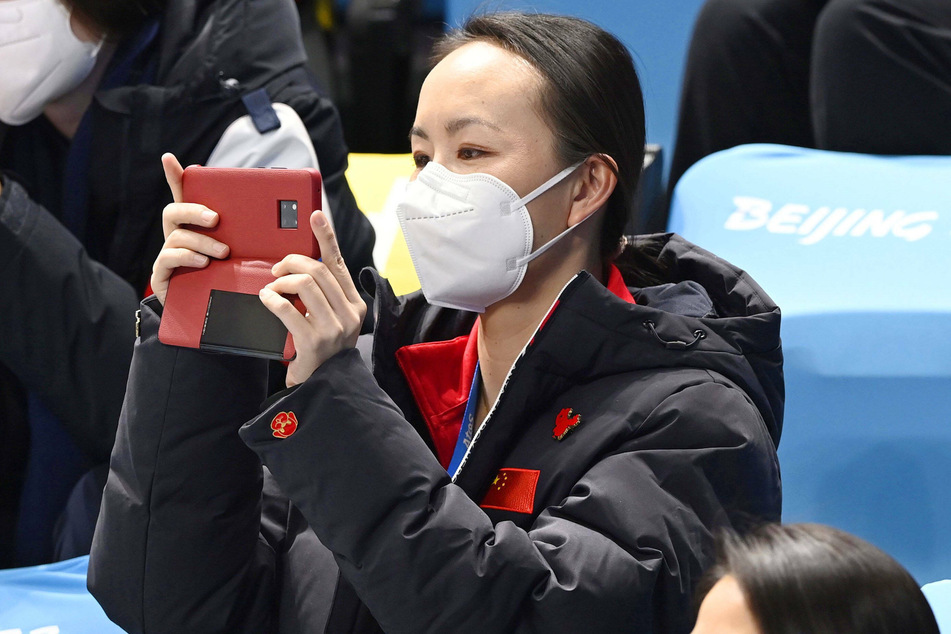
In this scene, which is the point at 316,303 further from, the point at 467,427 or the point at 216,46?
the point at 216,46

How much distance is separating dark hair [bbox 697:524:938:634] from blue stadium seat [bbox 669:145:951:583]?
1053mm

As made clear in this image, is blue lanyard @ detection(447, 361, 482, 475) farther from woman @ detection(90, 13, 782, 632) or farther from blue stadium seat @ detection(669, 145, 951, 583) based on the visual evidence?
blue stadium seat @ detection(669, 145, 951, 583)

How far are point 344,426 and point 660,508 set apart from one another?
328 mm

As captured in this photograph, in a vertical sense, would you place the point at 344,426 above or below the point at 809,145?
above

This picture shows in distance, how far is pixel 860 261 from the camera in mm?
2113

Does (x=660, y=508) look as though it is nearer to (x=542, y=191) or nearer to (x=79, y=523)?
(x=542, y=191)

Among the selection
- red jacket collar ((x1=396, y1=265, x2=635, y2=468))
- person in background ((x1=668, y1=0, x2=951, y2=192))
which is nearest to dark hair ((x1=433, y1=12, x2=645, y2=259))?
red jacket collar ((x1=396, y1=265, x2=635, y2=468))

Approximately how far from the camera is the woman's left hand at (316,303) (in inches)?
44.9

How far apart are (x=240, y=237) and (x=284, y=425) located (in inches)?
8.4

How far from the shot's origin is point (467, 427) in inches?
58.4

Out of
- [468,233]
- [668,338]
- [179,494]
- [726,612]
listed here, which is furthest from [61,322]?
[726,612]

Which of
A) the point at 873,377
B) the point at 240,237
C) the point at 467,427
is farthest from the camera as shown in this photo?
the point at 873,377

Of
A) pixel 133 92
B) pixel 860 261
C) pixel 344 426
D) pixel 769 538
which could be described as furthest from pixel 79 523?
pixel 860 261

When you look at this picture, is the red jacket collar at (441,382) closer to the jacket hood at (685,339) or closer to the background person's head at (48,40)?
the jacket hood at (685,339)
